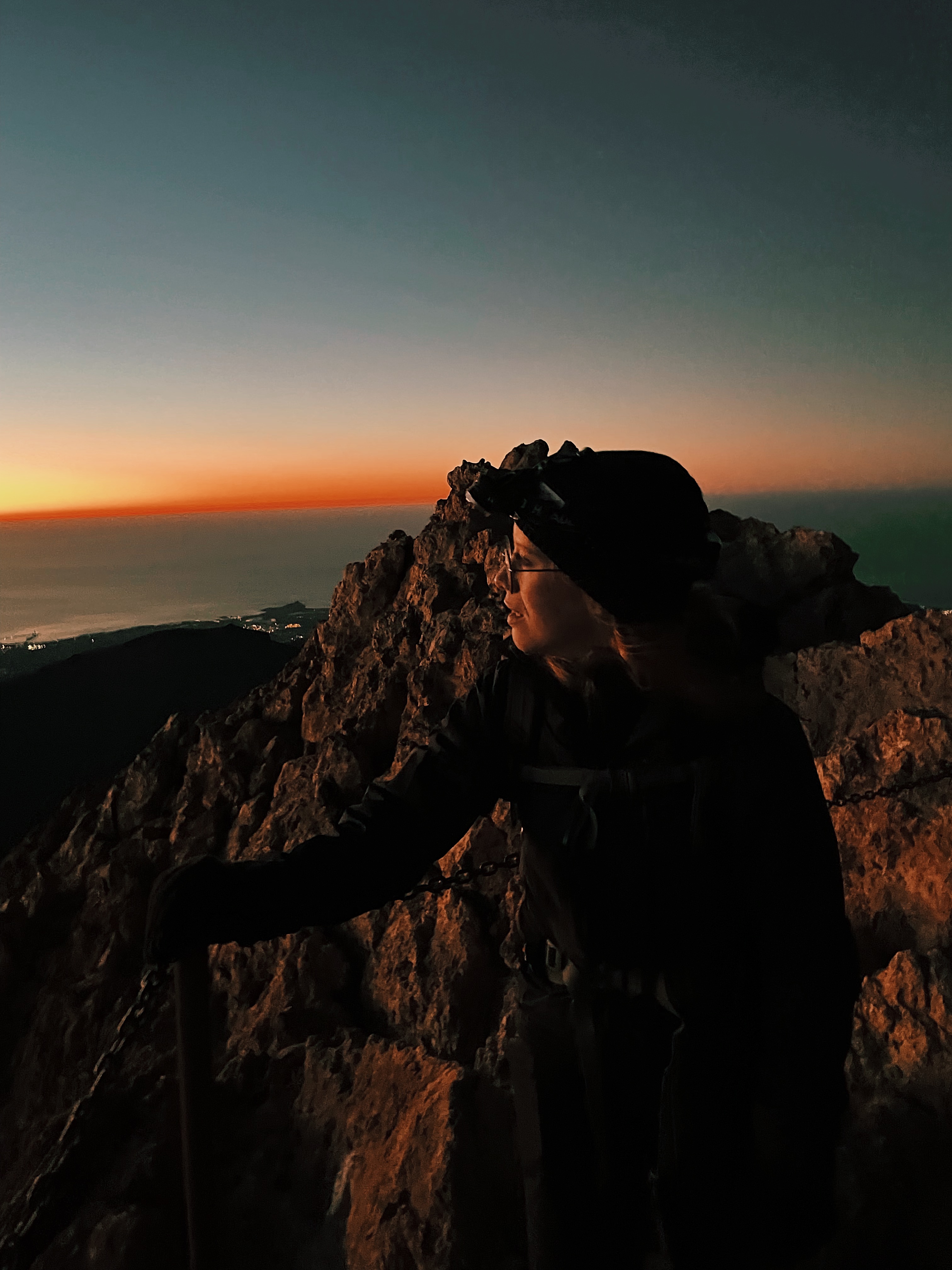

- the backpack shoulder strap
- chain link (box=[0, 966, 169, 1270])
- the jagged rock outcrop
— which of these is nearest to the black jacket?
the backpack shoulder strap

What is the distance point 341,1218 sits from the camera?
7.06 ft

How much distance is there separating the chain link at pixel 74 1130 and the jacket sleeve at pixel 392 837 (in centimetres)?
26

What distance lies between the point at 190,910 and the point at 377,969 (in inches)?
129

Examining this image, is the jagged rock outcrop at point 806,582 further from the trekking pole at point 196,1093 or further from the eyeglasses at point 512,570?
the trekking pole at point 196,1093

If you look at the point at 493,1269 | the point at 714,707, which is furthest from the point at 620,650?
the point at 493,1269

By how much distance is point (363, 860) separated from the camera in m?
1.45

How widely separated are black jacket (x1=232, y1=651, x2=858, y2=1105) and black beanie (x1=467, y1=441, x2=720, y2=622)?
0.18m

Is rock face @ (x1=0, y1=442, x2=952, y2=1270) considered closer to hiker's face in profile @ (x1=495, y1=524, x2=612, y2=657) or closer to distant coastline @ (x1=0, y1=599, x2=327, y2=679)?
hiker's face in profile @ (x1=495, y1=524, x2=612, y2=657)

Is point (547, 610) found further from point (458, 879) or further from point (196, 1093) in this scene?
point (196, 1093)

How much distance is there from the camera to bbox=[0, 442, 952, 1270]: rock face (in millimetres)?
2086

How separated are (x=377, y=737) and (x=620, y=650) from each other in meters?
4.54

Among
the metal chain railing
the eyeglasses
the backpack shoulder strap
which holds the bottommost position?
the metal chain railing

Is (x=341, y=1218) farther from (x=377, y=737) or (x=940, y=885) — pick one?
(x=377, y=737)

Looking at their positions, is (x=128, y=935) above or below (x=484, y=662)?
below
